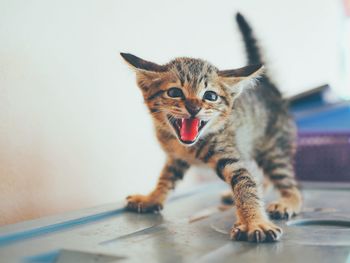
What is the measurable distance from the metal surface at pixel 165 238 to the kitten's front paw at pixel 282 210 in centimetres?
3

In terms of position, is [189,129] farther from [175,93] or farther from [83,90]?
[83,90]

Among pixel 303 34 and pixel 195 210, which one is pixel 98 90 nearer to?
pixel 195 210

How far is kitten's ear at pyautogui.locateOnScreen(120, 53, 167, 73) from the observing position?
981 millimetres

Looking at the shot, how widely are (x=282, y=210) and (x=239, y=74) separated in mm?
420

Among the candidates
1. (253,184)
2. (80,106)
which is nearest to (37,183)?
(80,106)

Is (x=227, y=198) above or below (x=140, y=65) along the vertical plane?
below

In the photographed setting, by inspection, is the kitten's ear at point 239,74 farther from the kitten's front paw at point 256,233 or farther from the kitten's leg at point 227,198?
the kitten's leg at point 227,198

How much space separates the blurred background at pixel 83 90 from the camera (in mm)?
1097

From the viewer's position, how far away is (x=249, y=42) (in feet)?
4.91

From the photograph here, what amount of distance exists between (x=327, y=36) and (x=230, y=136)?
69.1 inches

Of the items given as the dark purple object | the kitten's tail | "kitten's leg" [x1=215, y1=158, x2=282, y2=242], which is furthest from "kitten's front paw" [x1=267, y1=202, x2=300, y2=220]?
the dark purple object

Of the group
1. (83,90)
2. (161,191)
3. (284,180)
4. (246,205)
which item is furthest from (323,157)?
(83,90)

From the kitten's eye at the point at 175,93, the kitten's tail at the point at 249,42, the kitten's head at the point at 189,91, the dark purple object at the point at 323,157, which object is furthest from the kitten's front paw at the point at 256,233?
the dark purple object at the point at 323,157

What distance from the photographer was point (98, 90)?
1.34 metres
